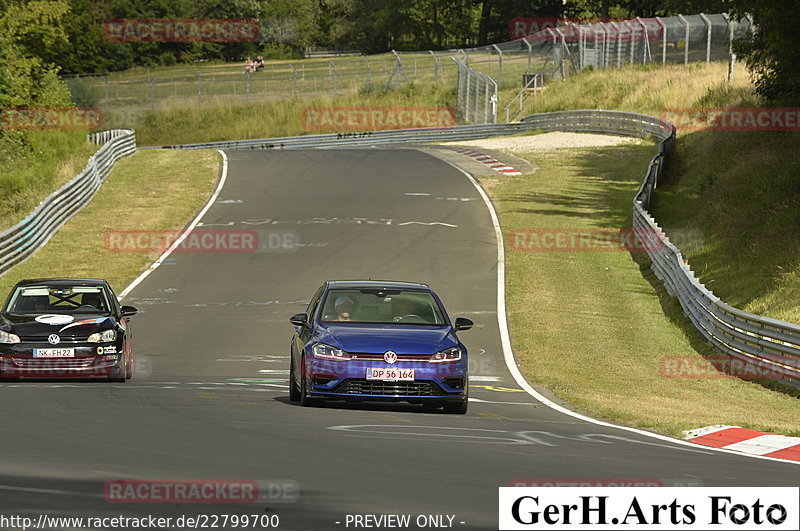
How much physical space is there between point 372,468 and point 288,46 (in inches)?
5021

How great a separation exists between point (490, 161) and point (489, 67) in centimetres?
3095

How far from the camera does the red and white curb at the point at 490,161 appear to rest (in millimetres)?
48781

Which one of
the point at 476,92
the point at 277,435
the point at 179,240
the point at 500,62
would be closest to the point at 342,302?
the point at 277,435

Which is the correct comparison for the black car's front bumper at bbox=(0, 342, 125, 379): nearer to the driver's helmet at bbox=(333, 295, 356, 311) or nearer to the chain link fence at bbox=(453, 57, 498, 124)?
the driver's helmet at bbox=(333, 295, 356, 311)

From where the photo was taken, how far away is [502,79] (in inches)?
3147

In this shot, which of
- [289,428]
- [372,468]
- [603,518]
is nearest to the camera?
[603,518]

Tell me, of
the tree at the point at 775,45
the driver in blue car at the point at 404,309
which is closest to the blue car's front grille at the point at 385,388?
the driver in blue car at the point at 404,309

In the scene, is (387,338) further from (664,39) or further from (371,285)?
(664,39)

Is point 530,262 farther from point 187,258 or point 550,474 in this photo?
point 550,474

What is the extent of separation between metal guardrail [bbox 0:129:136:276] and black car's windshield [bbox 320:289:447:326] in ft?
55.7

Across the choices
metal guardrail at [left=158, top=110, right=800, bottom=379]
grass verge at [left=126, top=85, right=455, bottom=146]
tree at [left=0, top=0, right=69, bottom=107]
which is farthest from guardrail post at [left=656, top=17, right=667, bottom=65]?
tree at [left=0, top=0, right=69, bottom=107]

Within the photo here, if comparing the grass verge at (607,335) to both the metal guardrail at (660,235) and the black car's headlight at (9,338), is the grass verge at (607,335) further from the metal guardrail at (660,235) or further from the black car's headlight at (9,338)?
the black car's headlight at (9,338)

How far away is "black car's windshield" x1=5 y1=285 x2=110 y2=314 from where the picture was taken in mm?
16234

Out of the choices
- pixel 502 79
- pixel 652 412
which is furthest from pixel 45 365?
pixel 502 79
